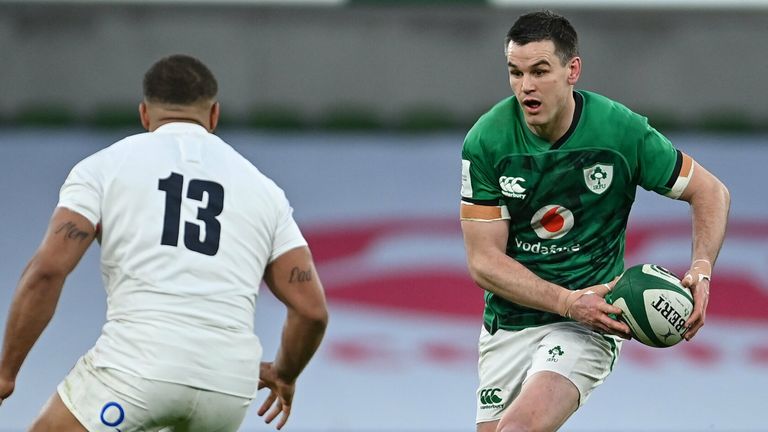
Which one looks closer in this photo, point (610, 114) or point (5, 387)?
point (5, 387)

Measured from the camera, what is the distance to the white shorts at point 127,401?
4.50 meters

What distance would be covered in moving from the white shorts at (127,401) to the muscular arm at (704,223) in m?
1.97

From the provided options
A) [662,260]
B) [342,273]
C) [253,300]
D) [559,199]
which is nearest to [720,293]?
[662,260]

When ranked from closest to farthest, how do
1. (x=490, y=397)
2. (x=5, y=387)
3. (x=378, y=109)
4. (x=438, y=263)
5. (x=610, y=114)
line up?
(x=5, y=387)
(x=610, y=114)
(x=490, y=397)
(x=438, y=263)
(x=378, y=109)

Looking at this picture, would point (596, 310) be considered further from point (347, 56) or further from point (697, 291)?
point (347, 56)

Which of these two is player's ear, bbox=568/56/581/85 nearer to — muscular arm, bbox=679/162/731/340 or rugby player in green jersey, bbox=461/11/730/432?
rugby player in green jersey, bbox=461/11/730/432

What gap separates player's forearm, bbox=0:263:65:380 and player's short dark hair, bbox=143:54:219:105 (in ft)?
2.49

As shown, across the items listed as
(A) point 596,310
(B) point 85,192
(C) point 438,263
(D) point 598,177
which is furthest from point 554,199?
(C) point 438,263

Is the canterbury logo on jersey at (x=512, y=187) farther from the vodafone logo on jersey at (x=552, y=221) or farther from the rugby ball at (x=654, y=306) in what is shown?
the rugby ball at (x=654, y=306)

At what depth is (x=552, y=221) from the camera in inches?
230

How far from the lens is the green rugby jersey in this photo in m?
5.77

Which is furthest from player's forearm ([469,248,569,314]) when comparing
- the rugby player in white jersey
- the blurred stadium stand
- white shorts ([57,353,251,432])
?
the blurred stadium stand

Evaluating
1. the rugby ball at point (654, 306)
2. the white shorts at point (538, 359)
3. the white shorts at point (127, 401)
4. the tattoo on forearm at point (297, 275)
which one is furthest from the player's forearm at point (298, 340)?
the rugby ball at point (654, 306)

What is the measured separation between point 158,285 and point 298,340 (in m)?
0.66
